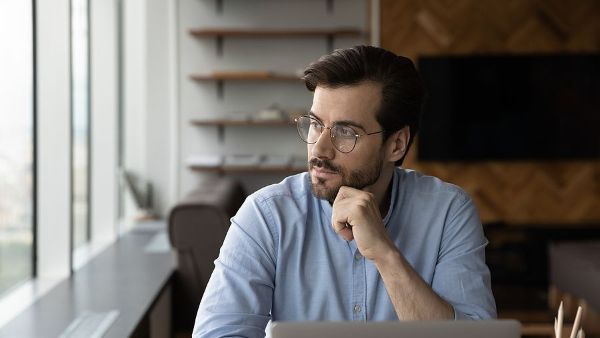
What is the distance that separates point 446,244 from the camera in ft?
6.40

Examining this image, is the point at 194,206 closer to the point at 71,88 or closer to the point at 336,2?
the point at 71,88

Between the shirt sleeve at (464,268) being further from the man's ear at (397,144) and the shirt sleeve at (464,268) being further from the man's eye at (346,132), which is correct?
the man's eye at (346,132)

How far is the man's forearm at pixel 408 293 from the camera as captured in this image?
1.73 m

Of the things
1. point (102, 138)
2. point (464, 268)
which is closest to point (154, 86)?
point (102, 138)

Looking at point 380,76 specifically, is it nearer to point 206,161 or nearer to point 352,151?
point 352,151

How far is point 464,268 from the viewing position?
1.88 metres

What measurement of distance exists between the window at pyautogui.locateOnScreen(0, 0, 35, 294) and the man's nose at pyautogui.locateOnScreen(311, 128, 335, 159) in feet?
5.36

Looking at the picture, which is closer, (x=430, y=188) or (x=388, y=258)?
(x=388, y=258)

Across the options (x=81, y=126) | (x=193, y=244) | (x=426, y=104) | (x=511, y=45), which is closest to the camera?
(x=193, y=244)

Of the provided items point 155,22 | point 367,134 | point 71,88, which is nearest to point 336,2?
point 155,22

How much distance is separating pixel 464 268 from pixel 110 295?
1869 millimetres

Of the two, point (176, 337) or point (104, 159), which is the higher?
point (104, 159)

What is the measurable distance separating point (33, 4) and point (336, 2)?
2.94 metres

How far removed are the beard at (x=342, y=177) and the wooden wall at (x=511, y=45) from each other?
437cm
